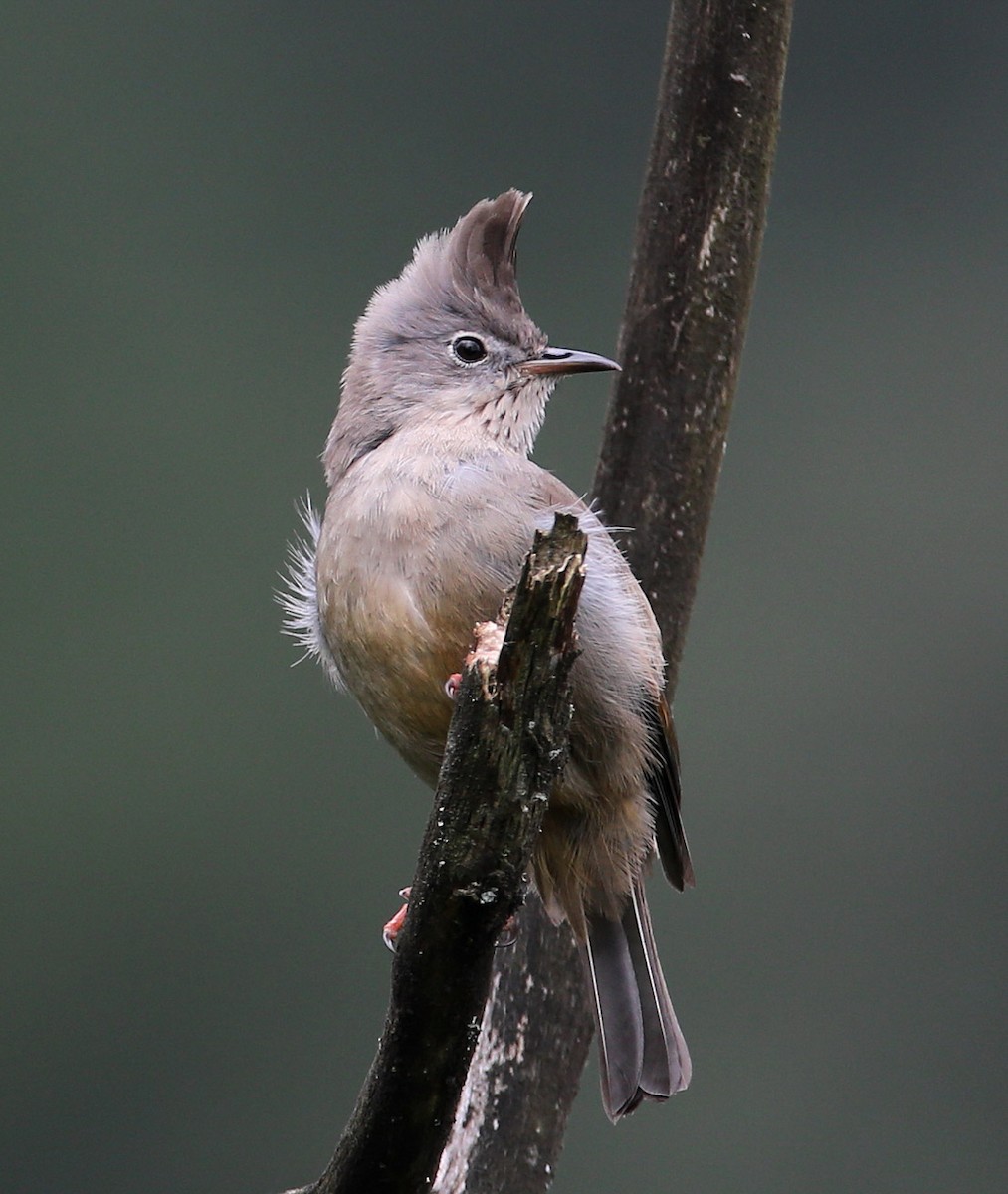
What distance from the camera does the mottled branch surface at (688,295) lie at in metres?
4.78

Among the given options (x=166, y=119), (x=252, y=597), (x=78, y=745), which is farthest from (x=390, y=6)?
(x=78, y=745)

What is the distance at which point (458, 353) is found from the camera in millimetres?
4734

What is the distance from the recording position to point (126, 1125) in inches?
422

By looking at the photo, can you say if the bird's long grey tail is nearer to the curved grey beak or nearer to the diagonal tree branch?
the diagonal tree branch

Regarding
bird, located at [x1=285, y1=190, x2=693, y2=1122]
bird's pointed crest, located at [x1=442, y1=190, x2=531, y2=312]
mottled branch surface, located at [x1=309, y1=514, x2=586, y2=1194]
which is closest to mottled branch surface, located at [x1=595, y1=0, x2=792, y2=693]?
bird, located at [x1=285, y1=190, x2=693, y2=1122]

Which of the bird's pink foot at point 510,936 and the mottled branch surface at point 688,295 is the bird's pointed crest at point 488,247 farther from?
the bird's pink foot at point 510,936

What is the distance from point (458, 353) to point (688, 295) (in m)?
0.64

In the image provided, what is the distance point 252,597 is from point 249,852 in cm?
→ 161

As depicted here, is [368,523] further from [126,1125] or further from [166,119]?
[166,119]

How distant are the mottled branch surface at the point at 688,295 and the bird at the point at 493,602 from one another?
21 cm

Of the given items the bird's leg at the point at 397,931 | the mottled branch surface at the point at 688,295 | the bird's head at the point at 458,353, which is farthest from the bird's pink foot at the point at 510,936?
the bird's head at the point at 458,353

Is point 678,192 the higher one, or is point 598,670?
point 678,192

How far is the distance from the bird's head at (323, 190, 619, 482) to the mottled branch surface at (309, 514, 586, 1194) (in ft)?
4.83

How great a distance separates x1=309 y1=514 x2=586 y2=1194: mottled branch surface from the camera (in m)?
2.95
